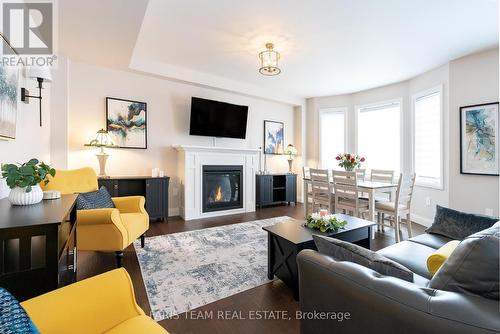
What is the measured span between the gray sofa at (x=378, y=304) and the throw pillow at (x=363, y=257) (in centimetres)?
6

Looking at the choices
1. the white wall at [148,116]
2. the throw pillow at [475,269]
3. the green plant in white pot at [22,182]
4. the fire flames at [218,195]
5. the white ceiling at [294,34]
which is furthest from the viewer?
the fire flames at [218,195]

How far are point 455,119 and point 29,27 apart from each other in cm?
546

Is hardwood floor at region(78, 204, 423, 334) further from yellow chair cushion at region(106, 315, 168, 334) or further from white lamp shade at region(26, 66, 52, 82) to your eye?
white lamp shade at region(26, 66, 52, 82)

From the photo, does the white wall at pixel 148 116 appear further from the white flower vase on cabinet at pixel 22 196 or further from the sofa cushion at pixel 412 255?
the sofa cushion at pixel 412 255

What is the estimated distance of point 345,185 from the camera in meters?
3.34

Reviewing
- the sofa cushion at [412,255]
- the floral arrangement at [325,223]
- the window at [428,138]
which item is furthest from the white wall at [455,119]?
the floral arrangement at [325,223]

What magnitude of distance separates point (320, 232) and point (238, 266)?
0.90m

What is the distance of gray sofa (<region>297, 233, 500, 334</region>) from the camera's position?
2.25 feet

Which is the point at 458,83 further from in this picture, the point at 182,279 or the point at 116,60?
the point at 116,60

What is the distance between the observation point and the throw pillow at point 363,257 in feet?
3.27

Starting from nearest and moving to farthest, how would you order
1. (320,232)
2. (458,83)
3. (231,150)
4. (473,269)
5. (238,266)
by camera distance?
(473,269)
(320,232)
(238,266)
(458,83)
(231,150)

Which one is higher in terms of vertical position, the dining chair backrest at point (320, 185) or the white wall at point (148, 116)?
the white wall at point (148, 116)

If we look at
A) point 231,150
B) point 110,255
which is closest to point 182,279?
point 110,255

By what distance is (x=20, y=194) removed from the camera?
1.48m
